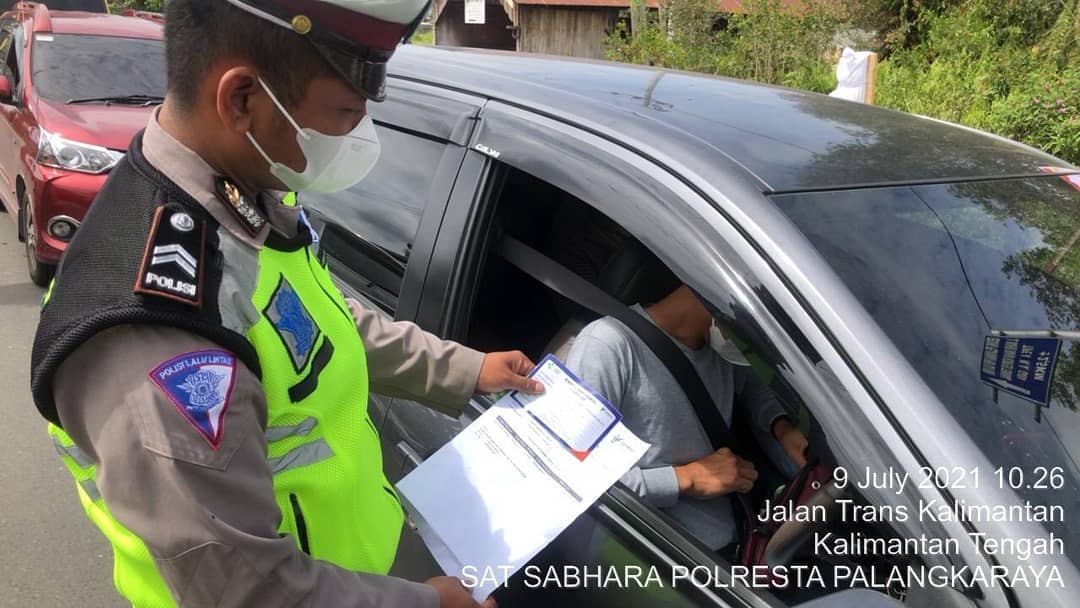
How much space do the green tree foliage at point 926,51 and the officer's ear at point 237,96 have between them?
6261 mm

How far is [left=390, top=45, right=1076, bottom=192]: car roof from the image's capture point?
1571 mm

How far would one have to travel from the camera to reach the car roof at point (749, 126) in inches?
61.9

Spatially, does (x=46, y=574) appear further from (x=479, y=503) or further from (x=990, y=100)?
(x=990, y=100)

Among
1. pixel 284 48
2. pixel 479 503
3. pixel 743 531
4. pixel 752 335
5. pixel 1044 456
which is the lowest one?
pixel 743 531

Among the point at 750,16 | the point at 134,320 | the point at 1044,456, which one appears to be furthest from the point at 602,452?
the point at 750,16

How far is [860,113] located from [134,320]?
179cm

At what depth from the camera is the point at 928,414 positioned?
1185 millimetres

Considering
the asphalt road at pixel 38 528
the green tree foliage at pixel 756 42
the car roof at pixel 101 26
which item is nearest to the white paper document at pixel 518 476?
the asphalt road at pixel 38 528

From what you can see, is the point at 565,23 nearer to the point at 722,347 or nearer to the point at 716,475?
the point at 722,347

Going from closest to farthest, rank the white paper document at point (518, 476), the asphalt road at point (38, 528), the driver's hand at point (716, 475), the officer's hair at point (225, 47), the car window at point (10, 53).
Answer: the officer's hair at point (225, 47) → the white paper document at point (518, 476) → the driver's hand at point (716, 475) → the asphalt road at point (38, 528) → the car window at point (10, 53)

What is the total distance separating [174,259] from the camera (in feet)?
3.22

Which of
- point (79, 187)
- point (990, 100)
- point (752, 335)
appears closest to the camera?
point (752, 335)

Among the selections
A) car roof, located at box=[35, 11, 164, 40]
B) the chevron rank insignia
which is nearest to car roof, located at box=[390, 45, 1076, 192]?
the chevron rank insignia

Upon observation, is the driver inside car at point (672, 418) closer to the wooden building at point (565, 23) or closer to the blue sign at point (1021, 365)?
the blue sign at point (1021, 365)
